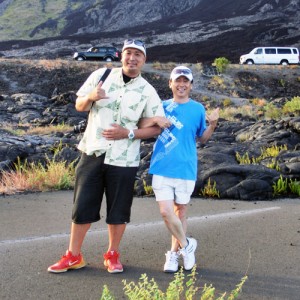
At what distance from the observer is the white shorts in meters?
4.36

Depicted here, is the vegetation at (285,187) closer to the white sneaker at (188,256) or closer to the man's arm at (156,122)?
the white sneaker at (188,256)

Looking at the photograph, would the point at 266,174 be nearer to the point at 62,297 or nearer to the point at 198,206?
the point at 198,206

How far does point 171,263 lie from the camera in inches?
172

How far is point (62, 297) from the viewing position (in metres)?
3.83

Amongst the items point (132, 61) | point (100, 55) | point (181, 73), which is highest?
point (100, 55)

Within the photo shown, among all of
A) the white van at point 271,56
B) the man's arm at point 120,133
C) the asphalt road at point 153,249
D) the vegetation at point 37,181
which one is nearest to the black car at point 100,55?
the white van at point 271,56

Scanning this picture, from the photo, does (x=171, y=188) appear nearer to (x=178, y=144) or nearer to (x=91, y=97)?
(x=178, y=144)

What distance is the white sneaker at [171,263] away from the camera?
4355 millimetres

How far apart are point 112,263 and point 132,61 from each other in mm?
1755

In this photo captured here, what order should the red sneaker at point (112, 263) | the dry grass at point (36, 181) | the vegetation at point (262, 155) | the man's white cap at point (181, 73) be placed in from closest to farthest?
1. the red sneaker at point (112, 263)
2. the man's white cap at point (181, 73)
3. the dry grass at point (36, 181)
4. the vegetation at point (262, 155)

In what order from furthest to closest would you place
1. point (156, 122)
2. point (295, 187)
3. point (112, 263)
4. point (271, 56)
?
1. point (271, 56)
2. point (295, 187)
3. point (112, 263)
4. point (156, 122)

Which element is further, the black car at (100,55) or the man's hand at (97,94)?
the black car at (100,55)

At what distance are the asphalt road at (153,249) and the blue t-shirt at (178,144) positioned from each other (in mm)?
→ 893

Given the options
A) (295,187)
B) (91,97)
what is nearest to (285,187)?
(295,187)
